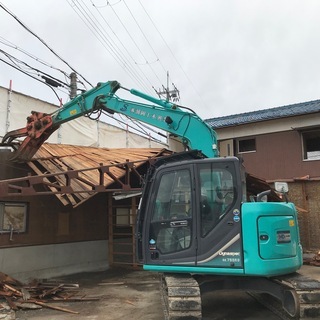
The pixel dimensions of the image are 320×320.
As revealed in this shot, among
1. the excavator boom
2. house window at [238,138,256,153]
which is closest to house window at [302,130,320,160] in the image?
house window at [238,138,256,153]

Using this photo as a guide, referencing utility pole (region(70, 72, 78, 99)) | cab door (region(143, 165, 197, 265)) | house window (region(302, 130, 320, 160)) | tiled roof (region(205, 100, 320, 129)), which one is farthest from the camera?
utility pole (region(70, 72, 78, 99))

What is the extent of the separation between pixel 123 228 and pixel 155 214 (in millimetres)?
7736

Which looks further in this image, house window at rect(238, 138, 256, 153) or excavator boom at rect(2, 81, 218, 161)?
house window at rect(238, 138, 256, 153)

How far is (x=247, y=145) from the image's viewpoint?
15.8 m

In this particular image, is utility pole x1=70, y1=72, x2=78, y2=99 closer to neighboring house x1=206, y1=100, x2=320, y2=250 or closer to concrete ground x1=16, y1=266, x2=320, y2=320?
neighboring house x1=206, y1=100, x2=320, y2=250

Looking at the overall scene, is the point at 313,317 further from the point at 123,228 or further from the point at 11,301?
the point at 123,228

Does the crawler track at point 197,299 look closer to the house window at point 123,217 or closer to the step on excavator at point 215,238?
the step on excavator at point 215,238

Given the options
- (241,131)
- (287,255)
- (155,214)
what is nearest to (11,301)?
(155,214)

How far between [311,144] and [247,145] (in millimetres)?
2609

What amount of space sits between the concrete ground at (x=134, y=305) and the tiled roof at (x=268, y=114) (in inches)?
336

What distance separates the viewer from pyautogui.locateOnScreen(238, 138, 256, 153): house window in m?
15.6

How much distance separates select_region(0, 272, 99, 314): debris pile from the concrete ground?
6.2 inches

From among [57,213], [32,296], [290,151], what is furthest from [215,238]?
[290,151]

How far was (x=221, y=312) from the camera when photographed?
6566 millimetres
